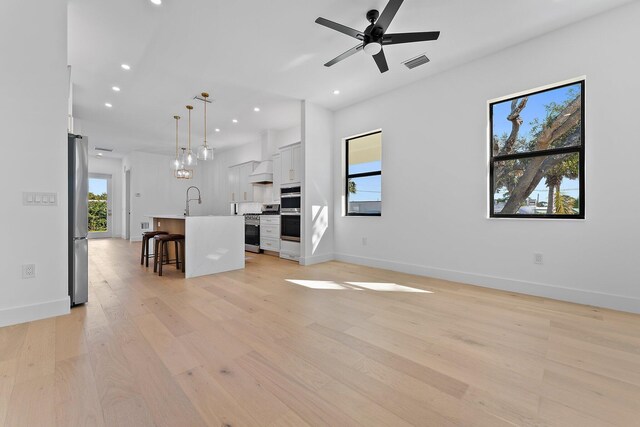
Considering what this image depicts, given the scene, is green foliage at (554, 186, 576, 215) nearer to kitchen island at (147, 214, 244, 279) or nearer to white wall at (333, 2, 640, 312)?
white wall at (333, 2, 640, 312)

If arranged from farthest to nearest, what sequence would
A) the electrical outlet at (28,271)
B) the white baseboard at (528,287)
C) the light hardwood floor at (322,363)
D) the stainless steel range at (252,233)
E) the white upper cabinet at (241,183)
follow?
1. the white upper cabinet at (241,183)
2. the stainless steel range at (252,233)
3. the white baseboard at (528,287)
4. the electrical outlet at (28,271)
5. the light hardwood floor at (322,363)

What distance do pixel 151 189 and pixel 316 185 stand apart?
6558 millimetres

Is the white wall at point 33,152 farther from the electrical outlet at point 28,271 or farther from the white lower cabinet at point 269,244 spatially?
the white lower cabinet at point 269,244

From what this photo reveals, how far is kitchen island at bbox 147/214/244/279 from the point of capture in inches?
150

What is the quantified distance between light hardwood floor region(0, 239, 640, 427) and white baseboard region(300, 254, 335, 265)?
6.09 feet

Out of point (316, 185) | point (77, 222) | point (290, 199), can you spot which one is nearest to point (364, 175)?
point (316, 185)

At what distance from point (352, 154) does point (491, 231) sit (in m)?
2.73

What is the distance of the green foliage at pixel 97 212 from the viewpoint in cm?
915

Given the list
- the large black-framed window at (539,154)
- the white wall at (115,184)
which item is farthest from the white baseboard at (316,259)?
the white wall at (115,184)

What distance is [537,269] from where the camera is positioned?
3.03 m

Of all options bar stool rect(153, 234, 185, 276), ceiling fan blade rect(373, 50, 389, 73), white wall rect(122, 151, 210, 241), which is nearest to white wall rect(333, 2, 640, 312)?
ceiling fan blade rect(373, 50, 389, 73)

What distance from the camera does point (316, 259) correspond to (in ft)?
16.2

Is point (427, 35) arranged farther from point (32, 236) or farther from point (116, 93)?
point (116, 93)

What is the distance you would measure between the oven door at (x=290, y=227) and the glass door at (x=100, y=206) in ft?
25.6
